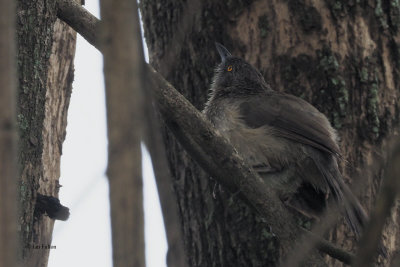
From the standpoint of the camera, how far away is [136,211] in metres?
1.03

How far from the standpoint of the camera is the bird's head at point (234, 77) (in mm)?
4816

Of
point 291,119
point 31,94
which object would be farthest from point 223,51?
point 31,94

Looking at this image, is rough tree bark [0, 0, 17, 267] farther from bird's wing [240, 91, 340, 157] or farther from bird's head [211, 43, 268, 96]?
bird's head [211, 43, 268, 96]

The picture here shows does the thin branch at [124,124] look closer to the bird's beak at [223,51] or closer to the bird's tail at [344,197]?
the bird's tail at [344,197]

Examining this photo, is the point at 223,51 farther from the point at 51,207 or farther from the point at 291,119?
the point at 51,207

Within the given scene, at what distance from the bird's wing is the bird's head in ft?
0.44

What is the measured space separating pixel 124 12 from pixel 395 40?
3.94 meters

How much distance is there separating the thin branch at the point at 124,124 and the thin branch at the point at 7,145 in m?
0.16

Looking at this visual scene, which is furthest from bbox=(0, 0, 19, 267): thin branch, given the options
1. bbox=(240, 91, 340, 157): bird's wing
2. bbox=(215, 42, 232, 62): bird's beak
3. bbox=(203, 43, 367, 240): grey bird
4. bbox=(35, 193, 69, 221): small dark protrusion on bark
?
bbox=(215, 42, 232, 62): bird's beak

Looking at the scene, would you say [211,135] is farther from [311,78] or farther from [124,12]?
[124,12]

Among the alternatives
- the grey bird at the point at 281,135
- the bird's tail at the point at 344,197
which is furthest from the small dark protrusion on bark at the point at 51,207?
the grey bird at the point at 281,135

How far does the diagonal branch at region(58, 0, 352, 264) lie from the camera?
3.06m

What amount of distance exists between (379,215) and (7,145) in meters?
0.63

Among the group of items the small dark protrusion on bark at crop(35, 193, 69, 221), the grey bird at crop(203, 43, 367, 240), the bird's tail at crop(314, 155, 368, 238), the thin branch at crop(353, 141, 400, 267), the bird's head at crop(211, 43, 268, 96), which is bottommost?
the thin branch at crop(353, 141, 400, 267)
